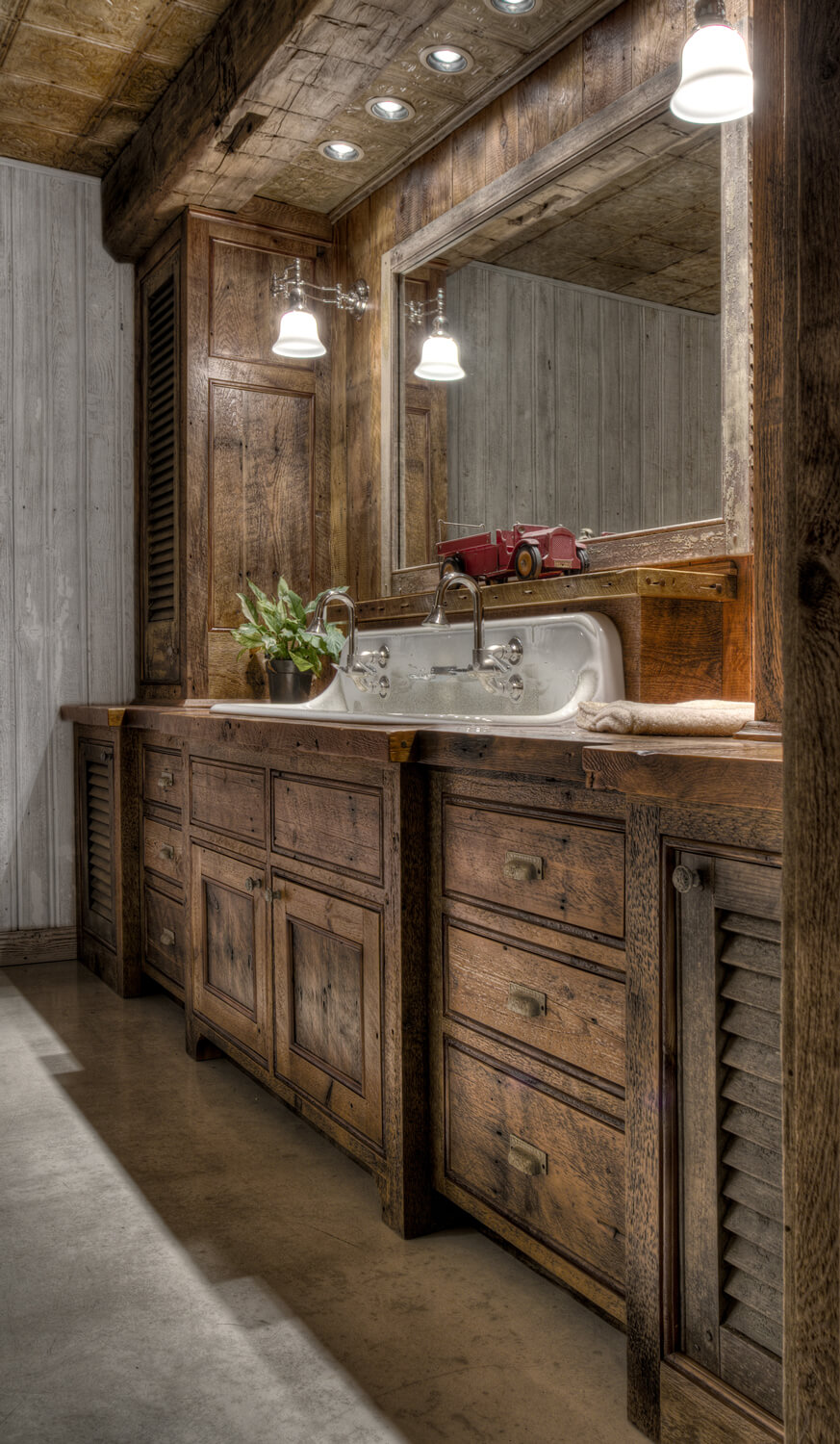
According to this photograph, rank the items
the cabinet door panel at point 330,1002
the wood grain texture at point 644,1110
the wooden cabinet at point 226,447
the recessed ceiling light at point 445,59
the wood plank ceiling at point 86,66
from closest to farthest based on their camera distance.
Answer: the wood grain texture at point 644,1110 < the cabinet door panel at point 330,1002 < the recessed ceiling light at point 445,59 < the wood plank ceiling at point 86,66 < the wooden cabinet at point 226,447

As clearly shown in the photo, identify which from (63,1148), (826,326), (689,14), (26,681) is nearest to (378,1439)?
(63,1148)

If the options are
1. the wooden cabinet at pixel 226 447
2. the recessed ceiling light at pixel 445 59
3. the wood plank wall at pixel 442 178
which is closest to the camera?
the wood plank wall at pixel 442 178

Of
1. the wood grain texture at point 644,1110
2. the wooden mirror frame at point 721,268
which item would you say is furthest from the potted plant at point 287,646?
the wood grain texture at point 644,1110

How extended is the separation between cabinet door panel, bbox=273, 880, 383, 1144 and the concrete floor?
0.17 meters

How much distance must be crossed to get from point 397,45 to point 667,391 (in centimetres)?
97

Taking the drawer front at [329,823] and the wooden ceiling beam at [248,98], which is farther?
the wooden ceiling beam at [248,98]

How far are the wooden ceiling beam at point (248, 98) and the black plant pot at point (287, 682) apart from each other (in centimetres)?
134

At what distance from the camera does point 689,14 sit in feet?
6.36

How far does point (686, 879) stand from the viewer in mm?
1085

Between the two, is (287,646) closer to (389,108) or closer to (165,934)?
(165,934)

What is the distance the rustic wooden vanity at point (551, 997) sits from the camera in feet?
3.43

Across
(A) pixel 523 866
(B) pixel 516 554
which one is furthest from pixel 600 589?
(A) pixel 523 866

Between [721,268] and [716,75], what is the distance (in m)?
0.30

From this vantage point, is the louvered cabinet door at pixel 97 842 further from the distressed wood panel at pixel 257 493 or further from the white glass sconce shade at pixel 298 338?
the white glass sconce shade at pixel 298 338
